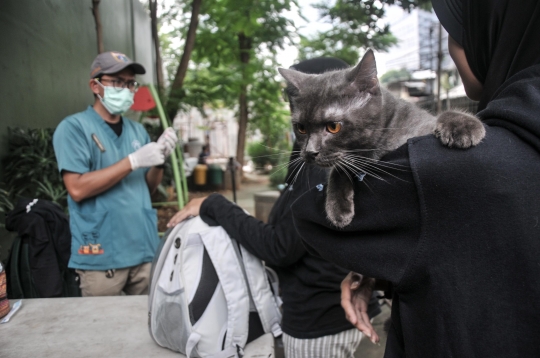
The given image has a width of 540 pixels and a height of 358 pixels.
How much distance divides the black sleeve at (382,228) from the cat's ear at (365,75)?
1.23 feet

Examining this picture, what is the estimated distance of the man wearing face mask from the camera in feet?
8.48

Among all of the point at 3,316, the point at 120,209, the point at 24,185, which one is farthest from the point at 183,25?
the point at 3,316

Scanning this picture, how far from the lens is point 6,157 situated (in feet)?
10.5

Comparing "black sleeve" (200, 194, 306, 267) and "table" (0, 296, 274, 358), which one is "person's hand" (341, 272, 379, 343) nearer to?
"black sleeve" (200, 194, 306, 267)

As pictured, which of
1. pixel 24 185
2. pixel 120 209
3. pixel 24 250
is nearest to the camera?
pixel 24 250

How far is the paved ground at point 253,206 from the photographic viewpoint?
10.7 feet

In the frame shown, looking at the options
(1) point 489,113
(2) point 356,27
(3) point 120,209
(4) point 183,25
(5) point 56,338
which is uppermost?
(4) point 183,25

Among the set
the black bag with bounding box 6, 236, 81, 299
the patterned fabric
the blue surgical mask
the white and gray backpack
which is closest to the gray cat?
the white and gray backpack

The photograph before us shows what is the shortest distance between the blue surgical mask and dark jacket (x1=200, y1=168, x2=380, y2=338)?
1.34 metres

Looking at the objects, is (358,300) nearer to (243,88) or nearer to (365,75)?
(365,75)

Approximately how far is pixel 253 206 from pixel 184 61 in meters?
4.15

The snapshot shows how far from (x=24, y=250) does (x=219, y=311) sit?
1570 mm

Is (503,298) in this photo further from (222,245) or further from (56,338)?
(56,338)

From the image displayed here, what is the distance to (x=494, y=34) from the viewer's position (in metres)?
1.19
